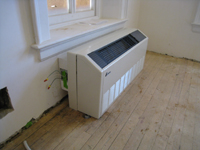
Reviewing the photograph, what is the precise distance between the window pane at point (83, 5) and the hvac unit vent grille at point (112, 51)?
71 centimetres

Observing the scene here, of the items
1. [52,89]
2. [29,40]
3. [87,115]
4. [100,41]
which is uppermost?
[29,40]

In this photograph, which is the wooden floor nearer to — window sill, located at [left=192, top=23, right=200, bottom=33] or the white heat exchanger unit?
the white heat exchanger unit

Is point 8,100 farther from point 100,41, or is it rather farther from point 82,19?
point 82,19

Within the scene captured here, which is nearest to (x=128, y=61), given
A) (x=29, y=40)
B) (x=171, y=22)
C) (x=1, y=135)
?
(x=29, y=40)

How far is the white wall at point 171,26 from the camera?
2.99 m

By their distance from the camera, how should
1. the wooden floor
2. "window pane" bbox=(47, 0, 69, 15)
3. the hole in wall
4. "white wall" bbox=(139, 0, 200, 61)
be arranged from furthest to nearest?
"white wall" bbox=(139, 0, 200, 61) → "window pane" bbox=(47, 0, 69, 15) → the wooden floor → the hole in wall

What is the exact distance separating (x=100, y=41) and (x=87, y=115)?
0.81 m

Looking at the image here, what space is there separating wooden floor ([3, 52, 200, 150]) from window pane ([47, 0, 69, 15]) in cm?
104

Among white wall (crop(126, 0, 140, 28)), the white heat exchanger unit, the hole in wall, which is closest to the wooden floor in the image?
the white heat exchanger unit

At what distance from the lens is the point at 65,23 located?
191cm

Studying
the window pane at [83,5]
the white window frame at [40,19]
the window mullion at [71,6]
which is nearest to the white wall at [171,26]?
the window pane at [83,5]

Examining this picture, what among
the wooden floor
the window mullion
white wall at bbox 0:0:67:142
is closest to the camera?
white wall at bbox 0:0:67:142

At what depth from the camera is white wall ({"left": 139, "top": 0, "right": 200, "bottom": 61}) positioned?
2986mm

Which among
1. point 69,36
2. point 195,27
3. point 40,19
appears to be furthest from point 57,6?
point 195,27
